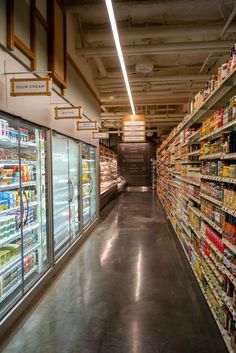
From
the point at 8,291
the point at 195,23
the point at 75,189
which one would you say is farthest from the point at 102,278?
the point at 195,23

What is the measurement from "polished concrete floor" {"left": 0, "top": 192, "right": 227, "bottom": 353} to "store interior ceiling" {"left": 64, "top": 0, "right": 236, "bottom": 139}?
14.2 ft

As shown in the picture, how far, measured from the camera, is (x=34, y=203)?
362cm

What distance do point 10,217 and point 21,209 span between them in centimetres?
15

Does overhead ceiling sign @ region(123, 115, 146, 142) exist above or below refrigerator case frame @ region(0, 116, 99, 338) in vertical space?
above

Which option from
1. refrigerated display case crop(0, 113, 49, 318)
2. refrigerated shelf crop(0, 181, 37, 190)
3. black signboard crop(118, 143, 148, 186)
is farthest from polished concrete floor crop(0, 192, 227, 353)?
black signboard crop(118, 143, 148, 186)

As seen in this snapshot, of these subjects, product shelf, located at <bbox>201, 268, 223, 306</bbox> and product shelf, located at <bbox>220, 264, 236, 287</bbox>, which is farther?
product shelf, located at <bbox>201, 268, 223, 306</bbox>

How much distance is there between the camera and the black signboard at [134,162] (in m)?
20.6

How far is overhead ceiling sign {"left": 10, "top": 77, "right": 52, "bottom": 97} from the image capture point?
9.09ft

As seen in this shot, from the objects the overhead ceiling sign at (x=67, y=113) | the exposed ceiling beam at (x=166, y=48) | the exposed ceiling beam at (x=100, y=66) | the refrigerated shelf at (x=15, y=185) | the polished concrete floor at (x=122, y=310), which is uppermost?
the exposed ceiling beam at (x=100, y=66)

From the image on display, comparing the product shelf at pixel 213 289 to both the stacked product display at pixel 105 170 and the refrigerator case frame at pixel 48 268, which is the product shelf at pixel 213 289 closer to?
the refrigerator case frame at pixel 48 268

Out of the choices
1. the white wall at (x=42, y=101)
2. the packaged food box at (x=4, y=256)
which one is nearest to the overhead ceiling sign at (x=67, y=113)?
the white wall at (x=42, y=101)

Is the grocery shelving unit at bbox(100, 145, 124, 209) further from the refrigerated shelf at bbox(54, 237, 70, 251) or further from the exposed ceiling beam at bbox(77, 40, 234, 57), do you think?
the exposed ceiling beam at bbox(77, 40, 234, 57)

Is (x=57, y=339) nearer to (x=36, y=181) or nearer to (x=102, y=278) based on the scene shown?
(x=102, y=278)

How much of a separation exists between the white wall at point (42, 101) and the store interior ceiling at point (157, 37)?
2.65 feet
